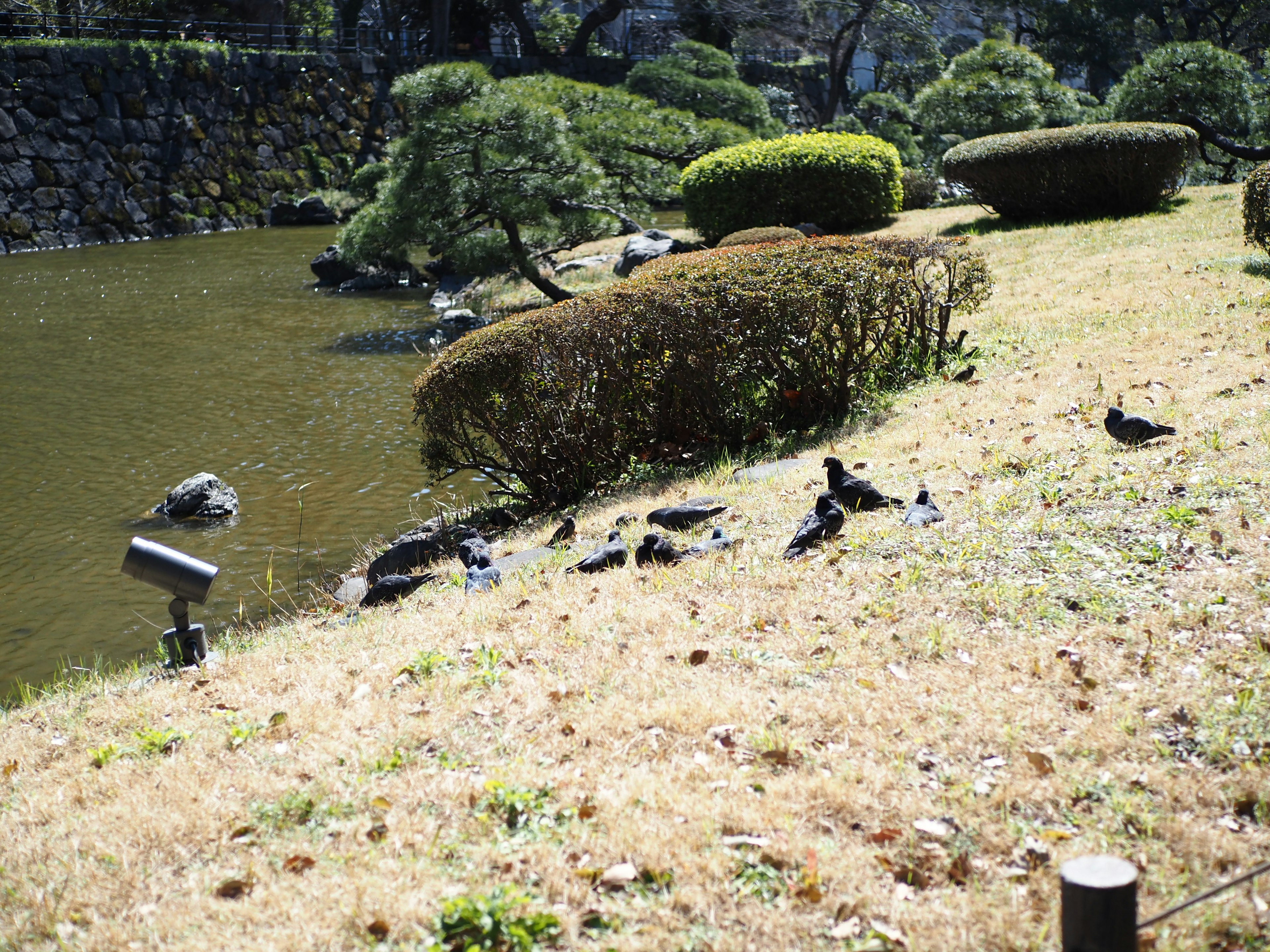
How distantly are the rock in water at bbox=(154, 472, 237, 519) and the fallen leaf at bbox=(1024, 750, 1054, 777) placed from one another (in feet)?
22.0

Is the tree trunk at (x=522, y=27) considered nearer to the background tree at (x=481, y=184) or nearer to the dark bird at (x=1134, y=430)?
the background tree at (x=481, y=184)

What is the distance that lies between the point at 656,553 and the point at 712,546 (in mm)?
281

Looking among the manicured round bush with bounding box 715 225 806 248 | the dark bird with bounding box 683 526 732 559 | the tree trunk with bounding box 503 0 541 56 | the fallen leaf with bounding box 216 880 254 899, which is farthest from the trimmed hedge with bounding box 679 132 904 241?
the tree trunk with bounding box 503 0 541 56

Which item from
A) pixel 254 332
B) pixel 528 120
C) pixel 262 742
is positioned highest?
pixel 528 120

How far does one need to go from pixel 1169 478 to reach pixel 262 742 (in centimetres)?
424

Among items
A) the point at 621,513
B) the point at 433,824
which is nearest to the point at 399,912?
the point at 433,824

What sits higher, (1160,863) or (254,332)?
(1160,863)

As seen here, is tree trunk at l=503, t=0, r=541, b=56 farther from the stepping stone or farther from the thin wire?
the thin wire

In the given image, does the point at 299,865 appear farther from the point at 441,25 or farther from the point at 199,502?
the point at 441,25

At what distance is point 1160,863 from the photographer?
2.70 meters

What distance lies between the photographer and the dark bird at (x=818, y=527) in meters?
4.96

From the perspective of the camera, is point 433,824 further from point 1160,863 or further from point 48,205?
point 48,205

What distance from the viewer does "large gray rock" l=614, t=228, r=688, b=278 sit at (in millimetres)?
16531

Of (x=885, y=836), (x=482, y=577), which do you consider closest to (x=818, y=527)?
(x=482, y=577)
